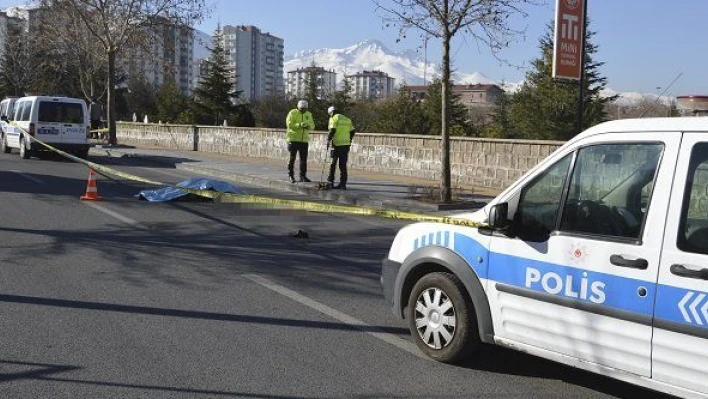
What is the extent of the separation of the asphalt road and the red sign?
5.68 meters

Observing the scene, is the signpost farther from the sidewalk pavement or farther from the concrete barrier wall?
the sidewalk pavement

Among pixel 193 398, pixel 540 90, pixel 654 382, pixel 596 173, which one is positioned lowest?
pixel 193 398

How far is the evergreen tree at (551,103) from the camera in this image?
43375 millimetres

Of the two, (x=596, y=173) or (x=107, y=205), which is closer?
(x=596, y=173)

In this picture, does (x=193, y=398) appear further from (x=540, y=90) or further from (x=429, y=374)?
(x=540, y=90)

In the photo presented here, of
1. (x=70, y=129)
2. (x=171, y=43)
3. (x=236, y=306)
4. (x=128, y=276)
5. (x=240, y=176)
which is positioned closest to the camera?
(x=236, y=306)

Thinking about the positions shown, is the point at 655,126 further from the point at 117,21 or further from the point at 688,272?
the point at 117,21

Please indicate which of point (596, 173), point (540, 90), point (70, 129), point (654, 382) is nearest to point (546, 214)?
point (596, 173)

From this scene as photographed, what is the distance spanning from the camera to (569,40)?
14.0 meters

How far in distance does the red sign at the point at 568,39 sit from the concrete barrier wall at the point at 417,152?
1812 millimetres

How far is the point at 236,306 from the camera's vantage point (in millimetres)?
6531

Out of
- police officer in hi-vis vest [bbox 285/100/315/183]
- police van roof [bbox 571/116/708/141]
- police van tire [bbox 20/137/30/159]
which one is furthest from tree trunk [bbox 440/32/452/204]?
police van tire [bbox 20/137/30/159]

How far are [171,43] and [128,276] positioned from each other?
3195cm

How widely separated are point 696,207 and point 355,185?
45.9 feet
